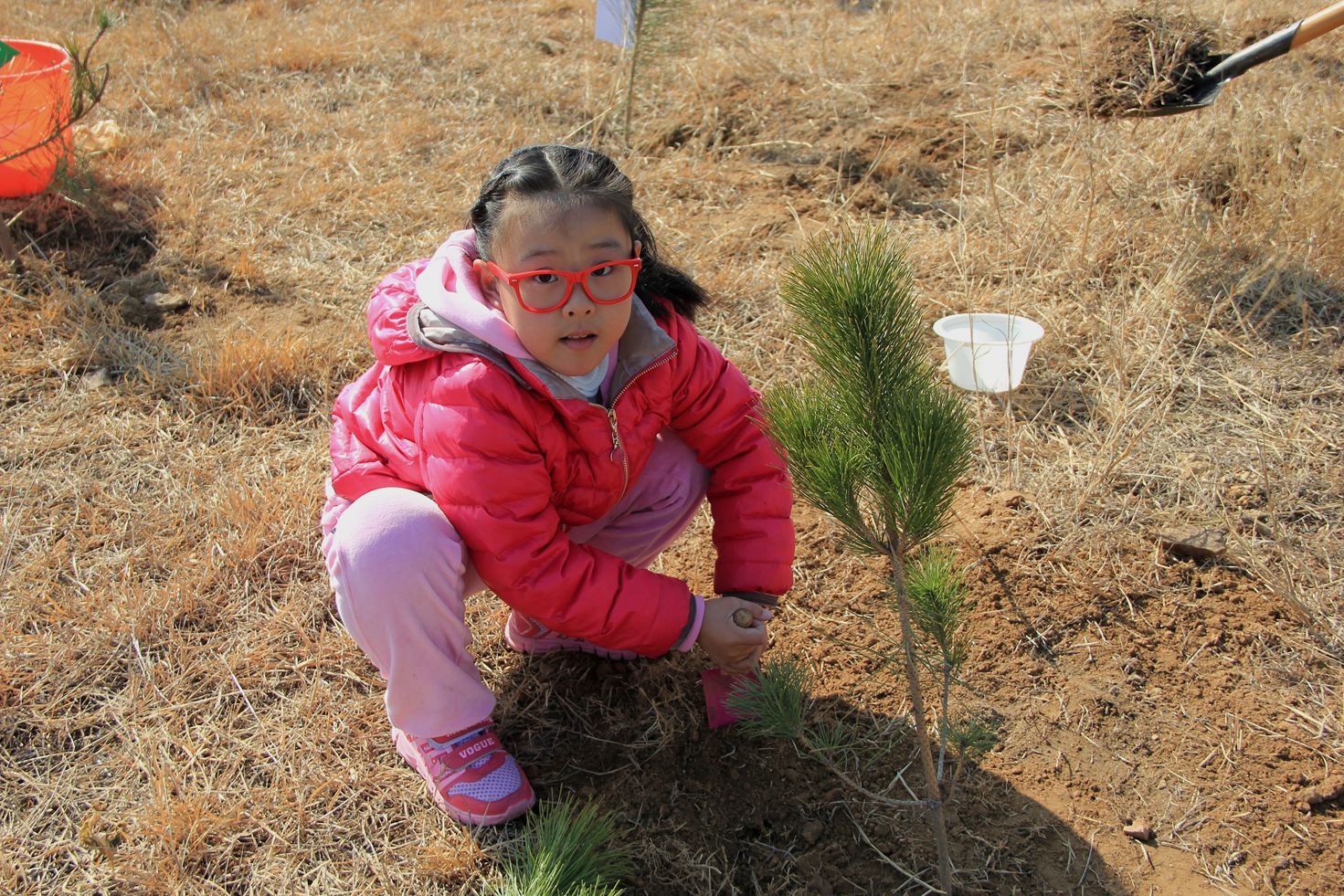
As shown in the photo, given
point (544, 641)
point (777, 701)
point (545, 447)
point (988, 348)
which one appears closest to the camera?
point (777, 701)

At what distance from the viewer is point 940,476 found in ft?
4.00

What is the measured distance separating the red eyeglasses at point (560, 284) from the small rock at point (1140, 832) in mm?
1243

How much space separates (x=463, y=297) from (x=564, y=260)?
7.2 inches

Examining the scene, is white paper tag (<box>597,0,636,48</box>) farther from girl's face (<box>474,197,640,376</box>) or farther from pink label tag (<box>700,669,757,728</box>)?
pink label tag (<box>700,669,757,728</box>)

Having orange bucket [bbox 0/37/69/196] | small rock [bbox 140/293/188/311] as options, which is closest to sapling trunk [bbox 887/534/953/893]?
small rock [bbox 140/293/188/311]

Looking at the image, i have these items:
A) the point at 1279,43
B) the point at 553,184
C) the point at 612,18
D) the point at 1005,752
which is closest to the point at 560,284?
the point at 553,184

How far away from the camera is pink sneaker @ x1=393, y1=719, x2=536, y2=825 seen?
5.78 ft

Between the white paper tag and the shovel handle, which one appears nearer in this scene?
the shovel handle

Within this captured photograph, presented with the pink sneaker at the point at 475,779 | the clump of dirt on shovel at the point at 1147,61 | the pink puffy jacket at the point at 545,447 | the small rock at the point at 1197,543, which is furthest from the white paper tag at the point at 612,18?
the pink sneaker at the point at 475,779

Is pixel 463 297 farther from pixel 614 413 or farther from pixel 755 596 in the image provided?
pixel 755 596

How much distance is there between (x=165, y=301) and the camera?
10.5 ft

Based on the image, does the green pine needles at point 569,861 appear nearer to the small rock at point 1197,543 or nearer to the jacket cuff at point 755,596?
the jacket cuff at point 755,596

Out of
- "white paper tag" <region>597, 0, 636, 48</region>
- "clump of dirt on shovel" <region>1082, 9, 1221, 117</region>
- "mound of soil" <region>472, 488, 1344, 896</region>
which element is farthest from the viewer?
"white paper tag" <region>597, 0, 636, 48</region>

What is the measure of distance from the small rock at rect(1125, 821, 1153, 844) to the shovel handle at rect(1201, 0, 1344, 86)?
2.09m
